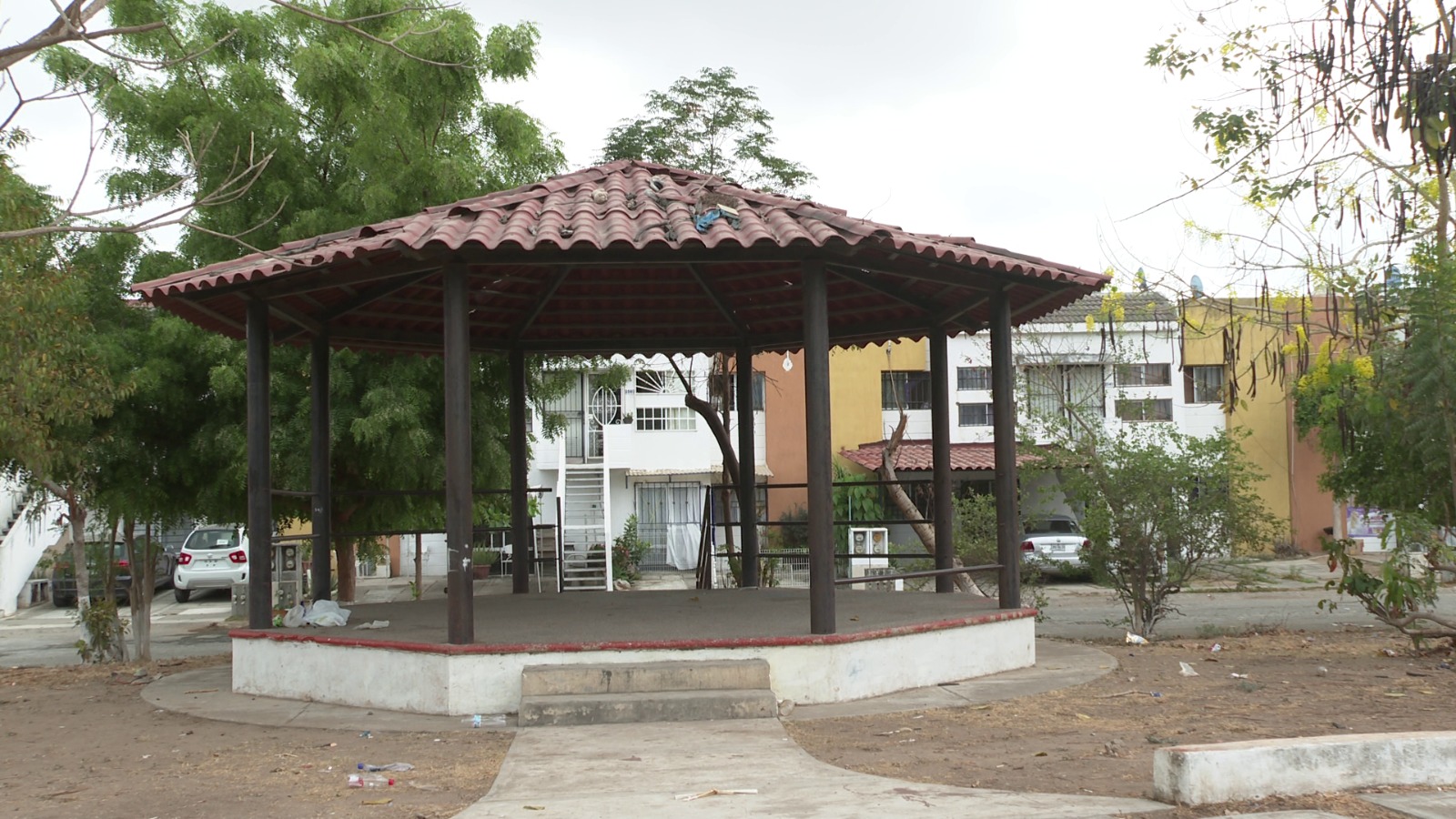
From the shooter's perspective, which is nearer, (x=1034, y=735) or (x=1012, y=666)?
(x=1034, y=735)

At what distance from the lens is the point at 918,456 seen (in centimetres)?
3045

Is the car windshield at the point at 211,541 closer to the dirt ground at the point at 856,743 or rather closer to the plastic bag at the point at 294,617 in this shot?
the dirt ground at the point at 856,743

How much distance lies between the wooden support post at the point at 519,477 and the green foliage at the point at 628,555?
13.3 m

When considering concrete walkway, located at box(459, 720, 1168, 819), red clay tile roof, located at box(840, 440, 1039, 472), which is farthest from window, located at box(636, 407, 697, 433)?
concrete walkway, located at box(459, 720, 1168, 819)

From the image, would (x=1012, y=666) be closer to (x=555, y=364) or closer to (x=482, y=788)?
(x=482, y=788)

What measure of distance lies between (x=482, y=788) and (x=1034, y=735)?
3284 millimetres

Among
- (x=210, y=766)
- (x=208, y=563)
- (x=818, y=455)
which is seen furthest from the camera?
(x=208, y=563)

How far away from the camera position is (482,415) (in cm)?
1517

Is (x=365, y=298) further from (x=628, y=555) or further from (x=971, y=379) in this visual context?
(x=971, y=379)

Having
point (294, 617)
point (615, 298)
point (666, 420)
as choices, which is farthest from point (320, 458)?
point (666, 420)

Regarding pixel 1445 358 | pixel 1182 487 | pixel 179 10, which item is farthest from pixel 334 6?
pixel 1445 358

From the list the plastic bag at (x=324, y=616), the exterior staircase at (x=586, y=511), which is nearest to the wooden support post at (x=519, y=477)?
the plastic bag at (x=324, y=616)

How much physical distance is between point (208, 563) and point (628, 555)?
922 centimetres

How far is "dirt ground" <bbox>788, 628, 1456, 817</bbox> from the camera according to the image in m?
6.18
